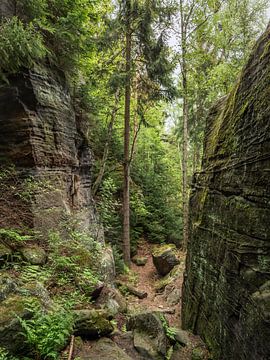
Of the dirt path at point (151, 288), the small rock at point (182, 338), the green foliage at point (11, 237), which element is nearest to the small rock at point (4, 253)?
the green foliage at point (11, 237)

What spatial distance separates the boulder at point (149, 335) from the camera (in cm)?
466

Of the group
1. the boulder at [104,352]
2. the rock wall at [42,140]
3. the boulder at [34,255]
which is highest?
the rock wall at [42,140]

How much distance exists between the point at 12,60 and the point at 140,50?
724 centimetres

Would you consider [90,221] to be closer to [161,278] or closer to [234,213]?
[161,278]

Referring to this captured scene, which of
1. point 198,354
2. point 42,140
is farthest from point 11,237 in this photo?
point 198,354

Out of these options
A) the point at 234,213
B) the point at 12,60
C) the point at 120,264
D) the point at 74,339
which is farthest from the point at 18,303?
the point at 120,264

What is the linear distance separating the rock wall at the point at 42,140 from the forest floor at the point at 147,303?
3303mm

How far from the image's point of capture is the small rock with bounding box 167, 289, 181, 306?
934 centimetres

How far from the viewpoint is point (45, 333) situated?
3.06 meters

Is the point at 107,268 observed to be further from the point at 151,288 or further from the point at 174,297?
the point at 151,288

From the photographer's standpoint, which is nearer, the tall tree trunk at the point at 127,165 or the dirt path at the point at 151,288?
the dirt path at the point at 151,288

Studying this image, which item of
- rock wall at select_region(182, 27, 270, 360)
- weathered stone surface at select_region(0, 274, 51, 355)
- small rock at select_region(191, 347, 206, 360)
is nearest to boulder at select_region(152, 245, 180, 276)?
rock wall at select_region(182, 27, 270, 360)

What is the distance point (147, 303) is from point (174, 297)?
1107 mm

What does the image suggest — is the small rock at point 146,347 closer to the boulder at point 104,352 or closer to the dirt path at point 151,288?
the boulder at point 104,352
